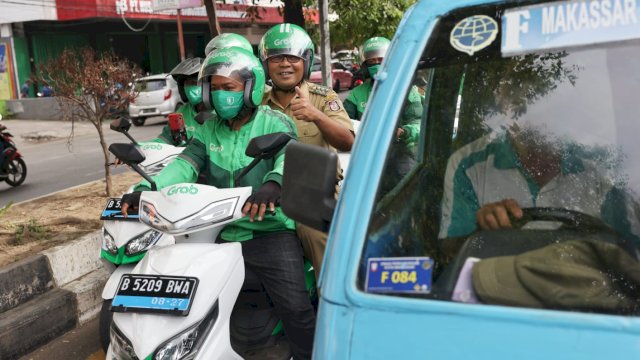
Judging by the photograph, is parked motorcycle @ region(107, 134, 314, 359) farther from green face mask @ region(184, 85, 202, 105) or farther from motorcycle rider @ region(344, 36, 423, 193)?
green face mask @ region(184, 85, 202, 105)

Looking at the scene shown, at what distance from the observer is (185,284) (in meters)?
2.40

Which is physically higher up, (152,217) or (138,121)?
(152,217)

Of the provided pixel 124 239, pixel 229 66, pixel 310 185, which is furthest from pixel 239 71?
pixel 124 239

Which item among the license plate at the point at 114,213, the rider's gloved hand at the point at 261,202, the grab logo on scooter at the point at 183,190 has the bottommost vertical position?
the license plate at the point at 114,213

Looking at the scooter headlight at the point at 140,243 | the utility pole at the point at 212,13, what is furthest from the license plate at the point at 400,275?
the utility pole at the point at 212,13

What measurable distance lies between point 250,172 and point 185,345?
86cm

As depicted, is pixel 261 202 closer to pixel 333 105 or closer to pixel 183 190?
pixel 183 190

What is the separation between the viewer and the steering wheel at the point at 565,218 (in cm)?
166

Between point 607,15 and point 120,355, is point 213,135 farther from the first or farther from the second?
point 607,15

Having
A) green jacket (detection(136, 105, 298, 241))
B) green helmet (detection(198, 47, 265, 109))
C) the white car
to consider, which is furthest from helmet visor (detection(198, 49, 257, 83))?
the white car

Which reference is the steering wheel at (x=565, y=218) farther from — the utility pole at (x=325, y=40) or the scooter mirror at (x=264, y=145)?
the utility pole at (x=325, y=40)

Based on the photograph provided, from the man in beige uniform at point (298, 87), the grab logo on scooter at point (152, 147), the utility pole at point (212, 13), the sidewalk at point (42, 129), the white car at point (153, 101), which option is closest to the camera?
the man in beige uniform at point (298, 87)

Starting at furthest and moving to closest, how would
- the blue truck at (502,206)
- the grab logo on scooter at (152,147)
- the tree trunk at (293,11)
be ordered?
the tree trunk at (293,11) < the grab logo on scooter at (152,147) < the blue truck at (502,206)

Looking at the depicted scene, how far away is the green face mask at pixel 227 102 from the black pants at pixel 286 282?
56cm
